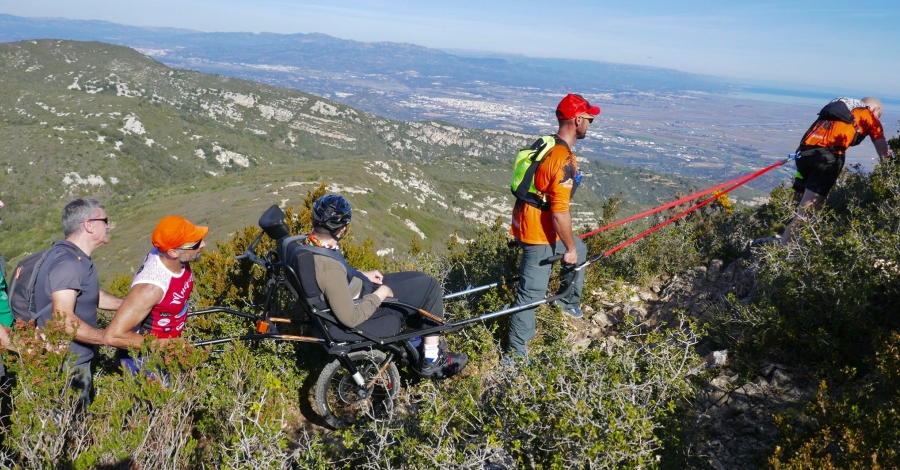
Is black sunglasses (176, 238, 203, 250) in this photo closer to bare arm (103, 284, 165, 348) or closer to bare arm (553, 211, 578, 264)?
bare arm (103, 284, 165, 348)

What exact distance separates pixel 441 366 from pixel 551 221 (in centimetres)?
156

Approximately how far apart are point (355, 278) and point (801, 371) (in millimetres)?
3311

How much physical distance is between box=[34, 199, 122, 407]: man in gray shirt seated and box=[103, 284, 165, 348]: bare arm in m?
0.16

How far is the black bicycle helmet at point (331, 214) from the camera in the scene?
334 centimetres

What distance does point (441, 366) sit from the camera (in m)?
3.89

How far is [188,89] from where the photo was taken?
572ft

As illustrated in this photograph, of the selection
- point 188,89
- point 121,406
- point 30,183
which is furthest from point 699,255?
point 188,89

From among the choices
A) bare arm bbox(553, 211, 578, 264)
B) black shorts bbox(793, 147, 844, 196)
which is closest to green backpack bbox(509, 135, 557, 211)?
bare arm bbox(553, 211, 578, 264)

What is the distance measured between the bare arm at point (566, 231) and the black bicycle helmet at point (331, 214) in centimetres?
168

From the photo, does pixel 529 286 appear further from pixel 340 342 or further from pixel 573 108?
pixel 340 342

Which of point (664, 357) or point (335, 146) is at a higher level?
point (664, 357)

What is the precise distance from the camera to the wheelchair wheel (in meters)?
3.79

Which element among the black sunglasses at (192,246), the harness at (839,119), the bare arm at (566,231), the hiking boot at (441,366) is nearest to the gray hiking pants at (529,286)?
the bare arm at (566,231)

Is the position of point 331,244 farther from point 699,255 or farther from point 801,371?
point 699,255
